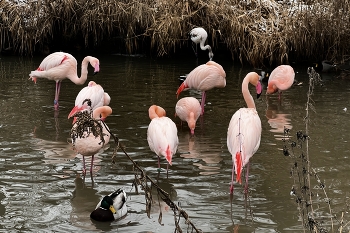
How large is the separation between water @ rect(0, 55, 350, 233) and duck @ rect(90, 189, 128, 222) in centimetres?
6

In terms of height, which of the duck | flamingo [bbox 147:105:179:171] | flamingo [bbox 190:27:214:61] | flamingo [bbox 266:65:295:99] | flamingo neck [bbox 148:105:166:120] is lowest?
the duck

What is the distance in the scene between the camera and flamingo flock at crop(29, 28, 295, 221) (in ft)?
17.1

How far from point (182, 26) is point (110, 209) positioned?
30.5 ft

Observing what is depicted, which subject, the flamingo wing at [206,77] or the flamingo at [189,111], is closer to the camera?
the flamingo at [189,111]

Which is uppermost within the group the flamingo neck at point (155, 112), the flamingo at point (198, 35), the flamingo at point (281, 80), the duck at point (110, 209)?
the flamingo at point (198, 35)

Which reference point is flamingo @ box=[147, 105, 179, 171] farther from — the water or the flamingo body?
the flamingo body

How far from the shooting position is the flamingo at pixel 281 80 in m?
10.2

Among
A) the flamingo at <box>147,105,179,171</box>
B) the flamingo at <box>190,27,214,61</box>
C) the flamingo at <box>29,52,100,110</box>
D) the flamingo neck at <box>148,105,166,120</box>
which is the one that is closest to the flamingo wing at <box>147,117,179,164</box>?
the flamingo at <box>147,105,179,171</box>

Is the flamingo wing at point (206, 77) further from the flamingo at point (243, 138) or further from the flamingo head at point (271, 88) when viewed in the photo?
the flamingo at point (243, 138)

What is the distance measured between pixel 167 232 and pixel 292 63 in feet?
31.0

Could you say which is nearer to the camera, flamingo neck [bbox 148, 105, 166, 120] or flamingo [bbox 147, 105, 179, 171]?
flamingo [bbox 147, 105, 179, 171]

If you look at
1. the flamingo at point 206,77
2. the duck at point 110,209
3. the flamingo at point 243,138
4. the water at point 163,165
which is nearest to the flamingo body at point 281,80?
the water at point 163,165

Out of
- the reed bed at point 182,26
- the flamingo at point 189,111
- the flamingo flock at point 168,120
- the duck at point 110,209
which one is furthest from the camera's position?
the reed bed at point 182,26

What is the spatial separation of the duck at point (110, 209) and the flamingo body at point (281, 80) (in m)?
5.44
